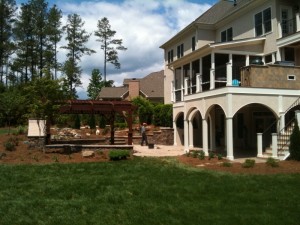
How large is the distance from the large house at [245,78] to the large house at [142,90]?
2048 cm

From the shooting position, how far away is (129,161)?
55.1ft

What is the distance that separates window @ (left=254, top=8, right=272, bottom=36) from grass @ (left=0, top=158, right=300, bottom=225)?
1160 cm

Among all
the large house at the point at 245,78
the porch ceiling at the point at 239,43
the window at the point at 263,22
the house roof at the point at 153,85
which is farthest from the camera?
the house roof at the point at 153,85

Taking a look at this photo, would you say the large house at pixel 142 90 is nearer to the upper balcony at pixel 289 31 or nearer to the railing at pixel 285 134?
the upper balcony at pixel 289 31

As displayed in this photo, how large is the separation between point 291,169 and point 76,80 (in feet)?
157

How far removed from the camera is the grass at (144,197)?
293 inches

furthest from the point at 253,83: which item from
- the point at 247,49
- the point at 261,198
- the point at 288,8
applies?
the point at 261,198

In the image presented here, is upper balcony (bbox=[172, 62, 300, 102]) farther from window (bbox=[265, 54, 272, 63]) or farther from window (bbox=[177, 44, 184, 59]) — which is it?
window (bbox=[177, 44, 184, 59])

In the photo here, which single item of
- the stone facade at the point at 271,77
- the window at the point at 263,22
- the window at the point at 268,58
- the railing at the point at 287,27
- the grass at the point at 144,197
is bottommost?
the grass at the point at 144,197

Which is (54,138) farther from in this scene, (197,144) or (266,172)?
(266,172)

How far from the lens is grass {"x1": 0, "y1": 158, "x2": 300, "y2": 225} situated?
24.4ft

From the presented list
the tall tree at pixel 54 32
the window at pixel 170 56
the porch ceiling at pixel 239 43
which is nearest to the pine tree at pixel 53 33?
the tall tree at pixel 54 32

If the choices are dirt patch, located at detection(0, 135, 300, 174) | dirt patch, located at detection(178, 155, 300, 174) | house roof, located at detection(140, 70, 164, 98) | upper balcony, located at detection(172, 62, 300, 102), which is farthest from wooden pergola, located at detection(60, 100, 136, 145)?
house roof, located at detection(140, 70, 164, 98)

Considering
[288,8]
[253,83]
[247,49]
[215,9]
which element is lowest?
[253,83]
